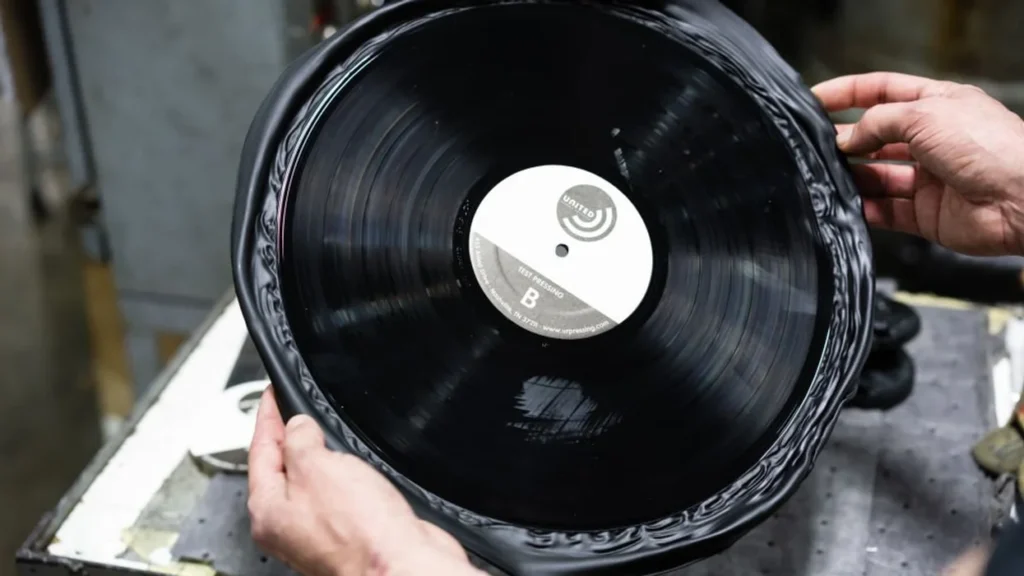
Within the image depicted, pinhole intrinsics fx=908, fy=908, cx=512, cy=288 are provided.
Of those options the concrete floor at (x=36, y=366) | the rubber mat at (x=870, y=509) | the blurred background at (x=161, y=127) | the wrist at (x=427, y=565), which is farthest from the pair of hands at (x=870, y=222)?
the concrete floor at (x=36, y=366)

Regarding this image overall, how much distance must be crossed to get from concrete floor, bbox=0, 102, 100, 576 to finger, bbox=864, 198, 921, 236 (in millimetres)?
1277

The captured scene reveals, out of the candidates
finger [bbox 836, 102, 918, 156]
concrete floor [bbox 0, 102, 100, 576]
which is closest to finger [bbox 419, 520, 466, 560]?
finger [bbox 836, 102, 918, 156]

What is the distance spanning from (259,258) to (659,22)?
11.8 inches

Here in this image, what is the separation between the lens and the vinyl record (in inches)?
19.8

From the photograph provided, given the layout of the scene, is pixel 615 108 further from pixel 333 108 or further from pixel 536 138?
pixel 333 108

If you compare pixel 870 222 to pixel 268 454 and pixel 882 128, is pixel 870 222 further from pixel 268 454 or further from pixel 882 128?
pixel 268 454

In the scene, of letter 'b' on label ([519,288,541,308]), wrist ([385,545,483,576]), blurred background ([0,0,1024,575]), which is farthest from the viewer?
blurred background ([0,0,1024,575])

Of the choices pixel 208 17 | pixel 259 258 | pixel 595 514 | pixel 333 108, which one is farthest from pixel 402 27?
pixel 208 17

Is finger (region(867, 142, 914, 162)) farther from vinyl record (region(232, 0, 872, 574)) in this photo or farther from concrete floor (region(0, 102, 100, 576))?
→ concrete floor (region(0, 102, 100, 576))

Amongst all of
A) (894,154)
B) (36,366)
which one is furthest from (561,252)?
(36,366)

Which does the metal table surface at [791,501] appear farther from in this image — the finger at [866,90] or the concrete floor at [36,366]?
the concrete floor at [36,366]

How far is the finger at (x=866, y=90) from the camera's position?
672 mm

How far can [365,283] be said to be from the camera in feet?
1.71

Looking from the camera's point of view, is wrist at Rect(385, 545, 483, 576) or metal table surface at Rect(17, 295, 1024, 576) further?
metal table surface at Rect(17, 295, 1024, 576)
